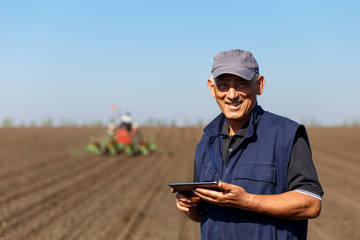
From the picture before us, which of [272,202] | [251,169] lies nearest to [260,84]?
[251,169]

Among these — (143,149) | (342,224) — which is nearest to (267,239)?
(342,224)

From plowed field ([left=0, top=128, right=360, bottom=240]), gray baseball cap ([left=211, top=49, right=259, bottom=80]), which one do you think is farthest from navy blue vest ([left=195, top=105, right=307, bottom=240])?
plowed field ([left=0, top=128, right=360, bottom=240])

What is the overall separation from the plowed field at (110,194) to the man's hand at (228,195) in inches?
207

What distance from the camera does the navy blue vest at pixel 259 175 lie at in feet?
6.81

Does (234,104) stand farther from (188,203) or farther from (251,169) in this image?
(188,203)

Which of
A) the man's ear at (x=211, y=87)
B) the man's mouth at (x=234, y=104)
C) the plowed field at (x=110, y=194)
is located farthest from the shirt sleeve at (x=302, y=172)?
the plowed field at (x=110, y=194)

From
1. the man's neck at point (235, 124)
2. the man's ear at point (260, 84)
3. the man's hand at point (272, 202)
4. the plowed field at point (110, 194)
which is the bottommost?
the plowed field at point (110, 194)

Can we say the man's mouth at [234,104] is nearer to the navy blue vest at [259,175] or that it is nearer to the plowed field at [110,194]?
the navy blue vest at [259,175]

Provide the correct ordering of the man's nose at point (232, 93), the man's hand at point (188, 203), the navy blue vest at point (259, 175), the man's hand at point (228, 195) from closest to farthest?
the man's hand at point (228, 195)
the navy blue vest at point (259, 175)
the man's nose at point (232, 93)
the man's hand at point (188, 203)

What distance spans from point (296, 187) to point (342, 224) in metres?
6.70

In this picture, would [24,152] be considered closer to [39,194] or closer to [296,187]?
[39,194]

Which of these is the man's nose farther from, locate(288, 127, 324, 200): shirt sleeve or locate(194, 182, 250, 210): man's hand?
locate(194, 182, 250, 210): man's hand

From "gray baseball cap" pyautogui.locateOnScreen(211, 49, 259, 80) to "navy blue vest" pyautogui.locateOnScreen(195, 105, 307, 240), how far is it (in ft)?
0.77

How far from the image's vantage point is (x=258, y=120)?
2.25 meters
